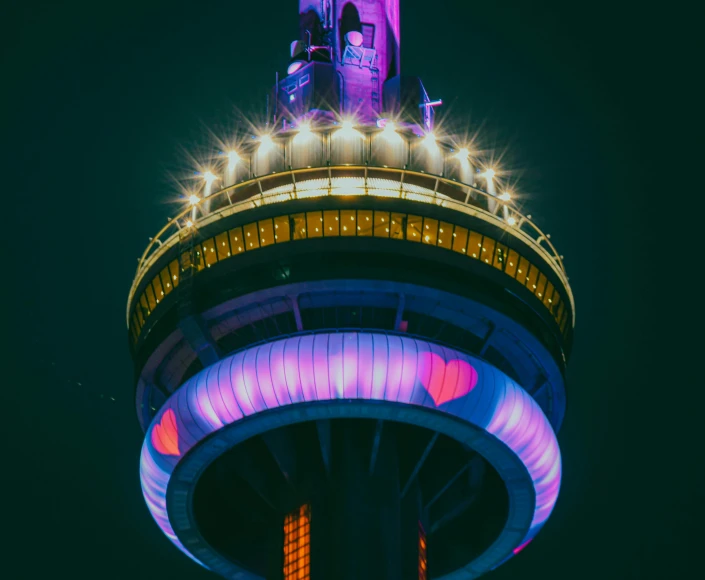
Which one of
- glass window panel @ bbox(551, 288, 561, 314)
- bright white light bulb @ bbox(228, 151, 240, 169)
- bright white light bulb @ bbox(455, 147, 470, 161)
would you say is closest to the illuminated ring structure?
glass window panel @ bbox(551, 288, 561, 314)

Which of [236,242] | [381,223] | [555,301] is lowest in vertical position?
[555,301]

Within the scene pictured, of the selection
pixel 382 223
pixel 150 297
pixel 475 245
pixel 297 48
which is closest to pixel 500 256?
pixel 475 245

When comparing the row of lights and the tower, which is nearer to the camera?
the tower

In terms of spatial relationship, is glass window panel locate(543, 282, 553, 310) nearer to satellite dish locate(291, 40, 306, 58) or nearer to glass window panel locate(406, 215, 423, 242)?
glass window panel locate(406, 215, 423, 242)

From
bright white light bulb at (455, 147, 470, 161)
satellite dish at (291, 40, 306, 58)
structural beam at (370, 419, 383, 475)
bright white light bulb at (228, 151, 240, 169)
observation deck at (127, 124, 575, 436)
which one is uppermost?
satellite dish at (291, 40, 306, 58)

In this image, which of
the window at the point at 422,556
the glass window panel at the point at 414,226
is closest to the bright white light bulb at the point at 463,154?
the glass window panel at the point at 414,226

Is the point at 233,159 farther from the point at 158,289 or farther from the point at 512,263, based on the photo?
the point at 512,263
